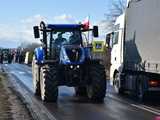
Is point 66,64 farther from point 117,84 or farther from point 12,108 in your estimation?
point 117,84

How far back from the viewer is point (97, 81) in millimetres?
21312

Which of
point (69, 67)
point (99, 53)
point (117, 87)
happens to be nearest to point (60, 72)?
point (69, 67)

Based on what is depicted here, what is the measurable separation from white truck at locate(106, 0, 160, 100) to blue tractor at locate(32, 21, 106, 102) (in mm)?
1620

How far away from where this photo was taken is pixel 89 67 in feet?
71.0

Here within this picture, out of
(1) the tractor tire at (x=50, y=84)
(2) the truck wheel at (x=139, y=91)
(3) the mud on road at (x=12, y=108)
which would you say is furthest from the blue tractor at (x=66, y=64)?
(2) the truck wheel at (x=139, y=91)

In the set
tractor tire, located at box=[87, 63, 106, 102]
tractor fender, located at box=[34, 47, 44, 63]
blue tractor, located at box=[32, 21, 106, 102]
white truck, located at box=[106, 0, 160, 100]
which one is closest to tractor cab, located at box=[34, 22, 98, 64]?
blue tractor, located at box=[32, 21, 106, 102]

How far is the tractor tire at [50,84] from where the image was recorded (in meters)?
20.8

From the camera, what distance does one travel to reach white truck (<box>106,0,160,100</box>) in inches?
799

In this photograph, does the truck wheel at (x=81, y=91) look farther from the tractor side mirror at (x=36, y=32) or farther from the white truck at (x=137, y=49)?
the tractor side mirror at (x=36, y=32)

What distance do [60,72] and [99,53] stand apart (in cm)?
2517

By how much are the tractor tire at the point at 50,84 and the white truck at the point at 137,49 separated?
3280 millimetres

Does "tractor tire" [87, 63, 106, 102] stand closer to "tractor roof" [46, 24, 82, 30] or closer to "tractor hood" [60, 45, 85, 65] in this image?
"tractor hood" [60, 45, 85, 65]

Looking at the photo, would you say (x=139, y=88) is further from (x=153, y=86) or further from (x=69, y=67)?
(x=69, y=67)

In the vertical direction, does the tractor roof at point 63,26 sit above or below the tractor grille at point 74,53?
above
